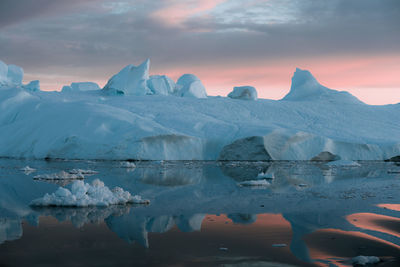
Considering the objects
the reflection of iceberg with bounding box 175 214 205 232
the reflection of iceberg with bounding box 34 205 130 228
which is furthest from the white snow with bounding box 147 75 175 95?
the reflection of iceberg with bounding box 175 214 205 232

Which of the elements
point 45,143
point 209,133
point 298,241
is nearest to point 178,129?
point 209,133

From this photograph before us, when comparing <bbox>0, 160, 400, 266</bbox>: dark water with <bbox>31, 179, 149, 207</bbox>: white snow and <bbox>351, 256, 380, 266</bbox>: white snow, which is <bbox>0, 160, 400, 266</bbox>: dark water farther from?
<bbox>31, 179, 149, 207</bbox>: white snow

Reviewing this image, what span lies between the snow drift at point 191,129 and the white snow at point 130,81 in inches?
139

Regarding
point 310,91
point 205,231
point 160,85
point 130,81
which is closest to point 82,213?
point 205,231

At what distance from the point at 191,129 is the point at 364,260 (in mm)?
26522

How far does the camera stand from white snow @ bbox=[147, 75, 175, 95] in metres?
47.8

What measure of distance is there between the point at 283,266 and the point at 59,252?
222 centimetres

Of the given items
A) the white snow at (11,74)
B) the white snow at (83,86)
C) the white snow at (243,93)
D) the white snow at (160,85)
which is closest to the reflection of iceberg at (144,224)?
the white snow at (243,93)

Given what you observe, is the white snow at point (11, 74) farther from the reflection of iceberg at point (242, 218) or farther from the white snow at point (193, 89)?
the reflection of iceberg at point (242, 218)

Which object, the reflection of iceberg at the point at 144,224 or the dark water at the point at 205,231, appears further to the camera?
the reflection of iceberg at the point at 144,224

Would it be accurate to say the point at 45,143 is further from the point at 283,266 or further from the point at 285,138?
the point at 283,266

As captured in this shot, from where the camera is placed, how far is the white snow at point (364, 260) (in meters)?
4.38

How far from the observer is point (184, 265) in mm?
4277

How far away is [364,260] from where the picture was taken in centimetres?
440
